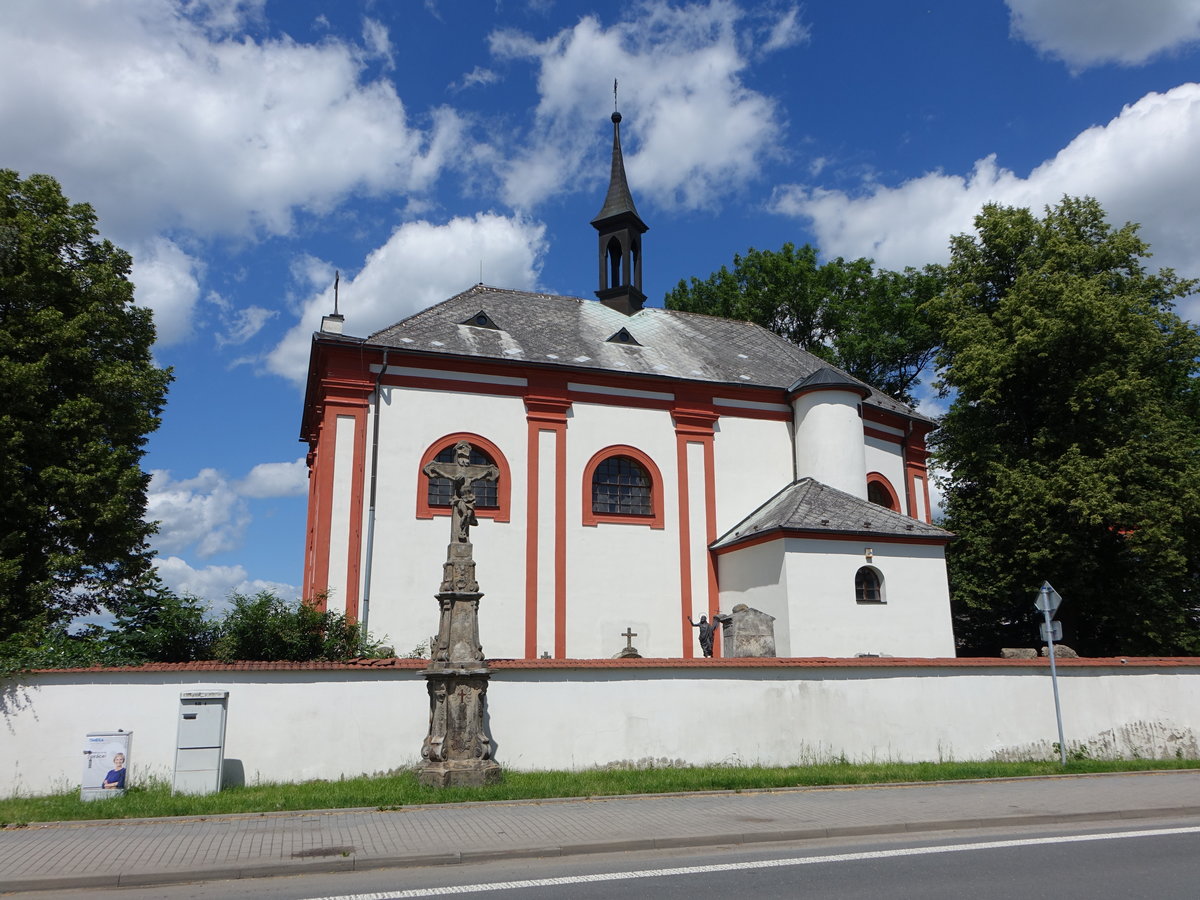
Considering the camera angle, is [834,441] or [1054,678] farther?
[834,441]

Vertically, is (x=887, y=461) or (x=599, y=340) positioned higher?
(x=599, y=340)

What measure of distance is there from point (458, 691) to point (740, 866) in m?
4.73

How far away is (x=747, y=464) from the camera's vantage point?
2227 centimetres

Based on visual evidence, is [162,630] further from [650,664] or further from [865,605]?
[865,605]

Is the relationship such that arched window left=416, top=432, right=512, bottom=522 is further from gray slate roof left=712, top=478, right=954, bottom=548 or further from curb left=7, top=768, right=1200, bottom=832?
curb left=7, top=768, right=1200, bottom=832

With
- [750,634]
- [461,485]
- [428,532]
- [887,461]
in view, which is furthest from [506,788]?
[887,461]

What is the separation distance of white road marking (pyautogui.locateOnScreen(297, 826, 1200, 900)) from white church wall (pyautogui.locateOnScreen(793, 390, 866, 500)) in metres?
13.3

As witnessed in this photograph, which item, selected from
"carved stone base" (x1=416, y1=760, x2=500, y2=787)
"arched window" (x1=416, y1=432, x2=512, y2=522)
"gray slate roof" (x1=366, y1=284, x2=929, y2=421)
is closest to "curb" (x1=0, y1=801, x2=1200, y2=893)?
"carved stone base" (x1=416, y1=760, x2=500, y2=787)

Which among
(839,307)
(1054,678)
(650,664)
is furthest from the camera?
(839,307)

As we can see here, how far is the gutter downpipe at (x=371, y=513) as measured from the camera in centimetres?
1788

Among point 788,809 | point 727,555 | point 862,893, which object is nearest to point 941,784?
point 788,809

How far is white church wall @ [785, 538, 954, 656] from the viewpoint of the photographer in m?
18.2

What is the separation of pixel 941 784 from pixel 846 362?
23615 millimetres

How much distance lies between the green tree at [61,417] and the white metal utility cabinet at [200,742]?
16.7 feet
